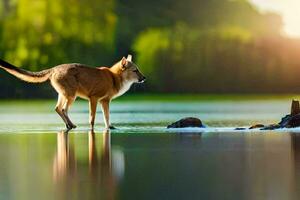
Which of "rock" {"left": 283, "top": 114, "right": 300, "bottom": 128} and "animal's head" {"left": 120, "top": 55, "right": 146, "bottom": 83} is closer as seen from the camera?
"rock" {"left": 283, "top": 114, "right": 300, "bottom": 128}

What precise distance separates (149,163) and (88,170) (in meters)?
0.69

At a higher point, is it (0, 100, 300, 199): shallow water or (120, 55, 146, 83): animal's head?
(120, 55, 146, 83): animal's head

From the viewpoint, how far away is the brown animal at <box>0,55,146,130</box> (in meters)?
12.7

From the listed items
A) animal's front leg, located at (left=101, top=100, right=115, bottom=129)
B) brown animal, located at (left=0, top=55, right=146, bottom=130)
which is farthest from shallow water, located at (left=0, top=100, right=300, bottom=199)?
brown animal, located at (left=0, top=55, right=146, bottom=130)

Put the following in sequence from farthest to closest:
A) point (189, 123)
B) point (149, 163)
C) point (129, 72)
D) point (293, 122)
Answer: point (129, 72)
point (189, 123)
point (293, 122)
point (149, 163)

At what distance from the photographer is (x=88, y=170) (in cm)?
743

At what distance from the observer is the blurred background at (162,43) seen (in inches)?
1080

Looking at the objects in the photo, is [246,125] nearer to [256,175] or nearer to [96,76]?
[96,76]

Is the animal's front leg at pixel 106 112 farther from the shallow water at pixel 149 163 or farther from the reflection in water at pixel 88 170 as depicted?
the reflection in water at pixel 88 170

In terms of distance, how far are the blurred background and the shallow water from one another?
1458 centimetres

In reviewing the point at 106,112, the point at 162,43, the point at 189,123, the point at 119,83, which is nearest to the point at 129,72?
the point at 119,83

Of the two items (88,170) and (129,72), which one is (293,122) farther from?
(88,170)

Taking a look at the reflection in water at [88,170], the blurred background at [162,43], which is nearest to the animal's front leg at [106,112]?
the reflection in water at [88,170]

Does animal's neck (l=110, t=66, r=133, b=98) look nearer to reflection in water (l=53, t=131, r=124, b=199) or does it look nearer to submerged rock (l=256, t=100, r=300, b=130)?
submerged rock (l=256, t=100, r=300, b=130)
